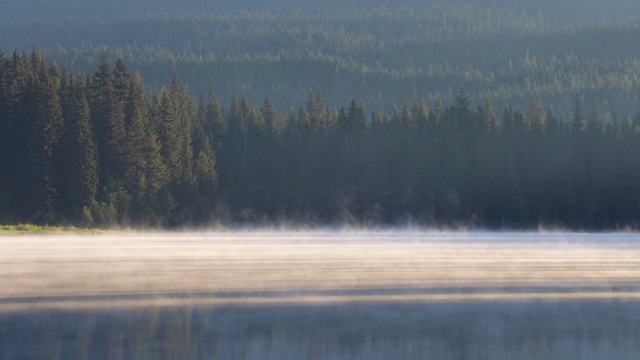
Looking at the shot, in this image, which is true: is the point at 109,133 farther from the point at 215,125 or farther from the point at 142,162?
Answer: the point at 215,125

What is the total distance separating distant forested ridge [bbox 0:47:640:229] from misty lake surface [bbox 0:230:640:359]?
104ft

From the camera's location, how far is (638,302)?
21.8 meters

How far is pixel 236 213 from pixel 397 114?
33.5m

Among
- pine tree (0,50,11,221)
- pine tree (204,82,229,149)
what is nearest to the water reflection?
pine tree (0,50,11,221)

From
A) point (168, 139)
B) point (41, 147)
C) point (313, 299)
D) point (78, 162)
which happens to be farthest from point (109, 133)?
point (313, 299)

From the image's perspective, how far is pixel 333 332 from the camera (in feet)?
57.8

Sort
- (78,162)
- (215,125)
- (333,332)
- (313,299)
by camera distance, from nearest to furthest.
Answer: (333,332)
(313,299)
(78,162)
(215,125)

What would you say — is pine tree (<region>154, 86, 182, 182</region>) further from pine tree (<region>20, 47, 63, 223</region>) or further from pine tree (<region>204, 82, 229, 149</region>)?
pine tree (<region>204, 82, 229, 149</region>)

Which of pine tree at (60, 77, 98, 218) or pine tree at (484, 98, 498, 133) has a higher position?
pine tree at (484, 98, 498, 133)

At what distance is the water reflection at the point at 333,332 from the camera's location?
52.5 ft

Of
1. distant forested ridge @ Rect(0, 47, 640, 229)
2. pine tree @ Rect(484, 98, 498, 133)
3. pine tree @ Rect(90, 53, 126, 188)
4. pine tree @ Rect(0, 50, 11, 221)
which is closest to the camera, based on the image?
pine tree @ Rect(0, 50, 11, 221)

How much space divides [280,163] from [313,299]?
3249 inches

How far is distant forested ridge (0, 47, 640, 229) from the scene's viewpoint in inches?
2416

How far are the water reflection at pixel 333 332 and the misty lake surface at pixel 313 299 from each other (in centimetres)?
3
